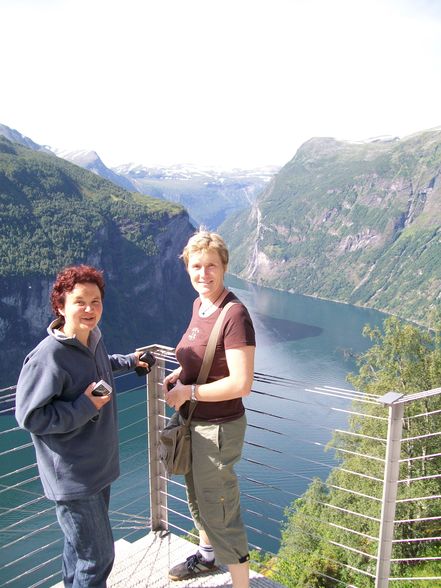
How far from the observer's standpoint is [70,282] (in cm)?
227

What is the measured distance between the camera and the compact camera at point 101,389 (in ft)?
7.17

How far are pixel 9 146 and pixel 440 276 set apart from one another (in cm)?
7944

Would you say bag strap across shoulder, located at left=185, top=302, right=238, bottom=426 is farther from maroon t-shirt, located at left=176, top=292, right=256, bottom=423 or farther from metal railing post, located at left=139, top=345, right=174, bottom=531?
metal railing post, located at left=139, top=345, right=174, bottom=531

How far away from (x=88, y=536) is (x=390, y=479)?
1398 millimetres

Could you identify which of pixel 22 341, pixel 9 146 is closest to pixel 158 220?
pixel 9 146

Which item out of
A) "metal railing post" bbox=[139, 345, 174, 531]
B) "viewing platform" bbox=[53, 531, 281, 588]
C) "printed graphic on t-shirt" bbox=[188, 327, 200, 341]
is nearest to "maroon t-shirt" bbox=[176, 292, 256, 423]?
"printed graphic on t-shirt" bbox=[188, 327, 200, 341]

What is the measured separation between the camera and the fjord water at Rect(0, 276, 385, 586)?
12462mm

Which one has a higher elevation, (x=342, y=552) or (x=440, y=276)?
(x=342, y=552)

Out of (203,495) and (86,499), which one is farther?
(203,495)

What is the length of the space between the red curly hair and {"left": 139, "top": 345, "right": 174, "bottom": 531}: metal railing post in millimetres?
1068

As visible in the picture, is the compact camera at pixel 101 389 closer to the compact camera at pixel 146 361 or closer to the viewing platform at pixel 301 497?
the viewing platform at pixel 301 497

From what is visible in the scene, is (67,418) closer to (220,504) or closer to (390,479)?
(220,504)

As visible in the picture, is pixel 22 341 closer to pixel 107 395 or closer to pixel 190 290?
pixel 190 290

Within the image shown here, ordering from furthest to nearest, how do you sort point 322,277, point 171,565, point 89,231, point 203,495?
point 322,277
point 89,231
point 171,565
point 203,495
